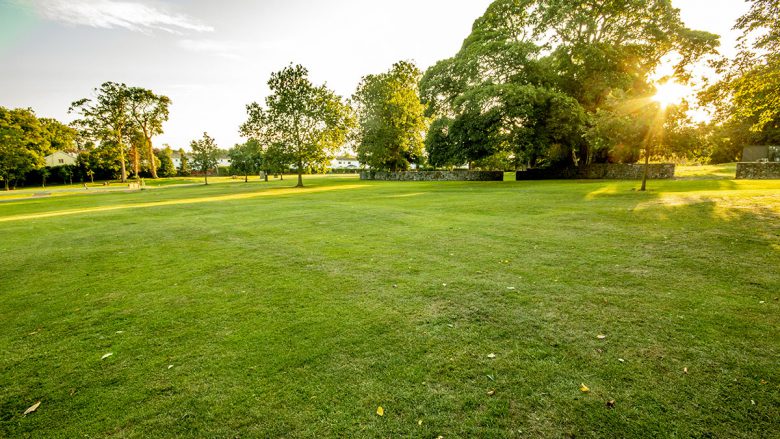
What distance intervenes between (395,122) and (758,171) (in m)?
36.6

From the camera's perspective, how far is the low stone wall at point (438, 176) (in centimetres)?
3922

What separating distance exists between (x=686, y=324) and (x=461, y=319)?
2.85 meters

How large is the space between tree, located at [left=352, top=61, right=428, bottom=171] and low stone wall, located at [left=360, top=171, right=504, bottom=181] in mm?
1880

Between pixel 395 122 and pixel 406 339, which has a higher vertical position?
pixel 395 122

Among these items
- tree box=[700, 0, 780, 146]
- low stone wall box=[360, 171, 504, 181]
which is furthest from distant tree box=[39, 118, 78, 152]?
tree box=[700, 0, 780, 146]

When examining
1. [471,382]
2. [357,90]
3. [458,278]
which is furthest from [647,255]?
[357,90]

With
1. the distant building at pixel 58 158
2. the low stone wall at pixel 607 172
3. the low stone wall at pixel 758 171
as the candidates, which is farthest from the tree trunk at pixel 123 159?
the low stone wall at pixel 758 171

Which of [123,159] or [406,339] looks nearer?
[406,339]

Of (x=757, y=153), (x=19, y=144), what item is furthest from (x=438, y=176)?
(x=19, y=144)

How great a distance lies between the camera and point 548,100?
28.7 m

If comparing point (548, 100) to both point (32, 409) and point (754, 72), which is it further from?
point (32, 409)

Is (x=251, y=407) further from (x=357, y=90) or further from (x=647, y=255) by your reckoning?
(x=357, y=90)

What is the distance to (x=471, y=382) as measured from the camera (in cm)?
337

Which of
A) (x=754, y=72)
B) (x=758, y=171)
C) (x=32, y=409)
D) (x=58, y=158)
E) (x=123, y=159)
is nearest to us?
(x=32, y=409)
